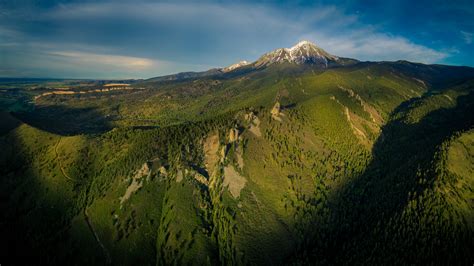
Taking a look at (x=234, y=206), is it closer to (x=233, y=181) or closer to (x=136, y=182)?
(x=233, y=181)

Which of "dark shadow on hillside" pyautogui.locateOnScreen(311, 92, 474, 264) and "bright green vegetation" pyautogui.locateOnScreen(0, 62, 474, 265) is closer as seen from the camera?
"dark shadow on hillside" pyautogui.locateOnScreen(311, 92, 474, 264)

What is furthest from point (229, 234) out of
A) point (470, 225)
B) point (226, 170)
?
point (470, 225)

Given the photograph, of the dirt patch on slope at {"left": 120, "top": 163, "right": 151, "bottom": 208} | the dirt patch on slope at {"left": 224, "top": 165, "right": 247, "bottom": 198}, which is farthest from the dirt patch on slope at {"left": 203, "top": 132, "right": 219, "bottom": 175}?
the dirt patch on slope at {"left": 120, "top": 163, "right": 151, "bottom": 208}

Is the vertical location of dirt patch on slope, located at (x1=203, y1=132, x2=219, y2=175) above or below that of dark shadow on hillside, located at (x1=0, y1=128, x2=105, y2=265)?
above

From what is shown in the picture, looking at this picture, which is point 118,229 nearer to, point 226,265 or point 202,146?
point 226,265

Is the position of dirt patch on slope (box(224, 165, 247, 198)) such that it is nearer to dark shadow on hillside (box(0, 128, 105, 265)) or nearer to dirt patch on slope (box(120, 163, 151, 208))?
dirt patch on slope (box(120, 163, 151, 208))

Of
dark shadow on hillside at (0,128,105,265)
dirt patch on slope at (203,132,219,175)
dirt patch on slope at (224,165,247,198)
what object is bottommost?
dark shadow on hillside at (0,128,105,265)

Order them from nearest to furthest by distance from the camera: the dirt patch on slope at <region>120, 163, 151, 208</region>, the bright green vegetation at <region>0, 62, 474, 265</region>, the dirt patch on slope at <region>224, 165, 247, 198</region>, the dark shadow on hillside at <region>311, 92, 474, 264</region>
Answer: the dark shadow on hillside at <region>311, 92, 474, 264</region>, the bright green vegetation at <region>0, 62, 474, 265</region>, the dirt patch on slope at <region>224, 165, 247, 198</region>, the dirt patch on slope at <region>120, 163, 151, 208</region>

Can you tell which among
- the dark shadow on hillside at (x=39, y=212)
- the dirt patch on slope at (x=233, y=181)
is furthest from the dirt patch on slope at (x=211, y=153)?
the dark shadow on hillside at (x=39, y=212)

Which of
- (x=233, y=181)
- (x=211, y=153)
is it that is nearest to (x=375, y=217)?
(x=233, y=181)

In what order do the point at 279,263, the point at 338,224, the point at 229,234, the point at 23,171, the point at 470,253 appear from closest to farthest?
1. the point at 470,253
2. the point at 279,263
3. the point at 229,234
4. the point at 338,224
5. the point at 23,171

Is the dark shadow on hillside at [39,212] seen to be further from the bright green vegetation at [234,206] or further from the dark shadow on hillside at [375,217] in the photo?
the dark shadow on hillside at [375,217]
